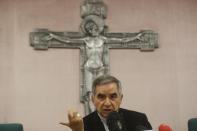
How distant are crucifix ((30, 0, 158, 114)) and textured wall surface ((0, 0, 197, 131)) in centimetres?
11

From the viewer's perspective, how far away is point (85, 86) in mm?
4633

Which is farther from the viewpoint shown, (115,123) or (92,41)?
(92,41)

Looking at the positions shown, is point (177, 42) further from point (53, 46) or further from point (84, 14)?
point (53, 46)

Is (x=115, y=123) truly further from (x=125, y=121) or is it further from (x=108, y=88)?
(x=125, y=121)

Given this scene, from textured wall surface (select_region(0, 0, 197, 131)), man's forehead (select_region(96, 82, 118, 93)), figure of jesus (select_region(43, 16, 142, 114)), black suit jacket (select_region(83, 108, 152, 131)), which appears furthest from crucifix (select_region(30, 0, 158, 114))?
man's forehead (select_region(96, 82, 118, 93))

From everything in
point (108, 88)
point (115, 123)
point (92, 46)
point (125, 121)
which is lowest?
point (125, 121)

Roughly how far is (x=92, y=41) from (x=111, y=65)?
1.62 feet

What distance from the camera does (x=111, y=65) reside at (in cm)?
482

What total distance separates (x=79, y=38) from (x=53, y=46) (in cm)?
43

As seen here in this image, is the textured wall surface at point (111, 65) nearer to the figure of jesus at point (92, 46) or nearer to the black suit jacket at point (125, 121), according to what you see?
the figure of jesus at point (92, 46)

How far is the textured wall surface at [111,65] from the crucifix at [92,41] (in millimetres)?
108

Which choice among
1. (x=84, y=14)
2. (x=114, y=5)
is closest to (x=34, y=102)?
(x=84, y=14)

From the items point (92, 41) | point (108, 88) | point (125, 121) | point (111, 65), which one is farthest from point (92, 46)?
point (108, 88)

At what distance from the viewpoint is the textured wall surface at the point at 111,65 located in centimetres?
462
